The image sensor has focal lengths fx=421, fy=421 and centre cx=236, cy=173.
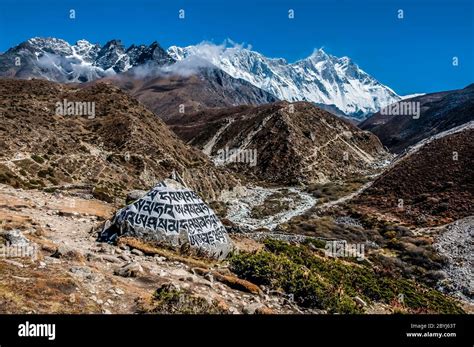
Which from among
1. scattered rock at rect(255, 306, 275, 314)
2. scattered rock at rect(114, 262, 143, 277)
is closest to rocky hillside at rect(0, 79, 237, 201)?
scattered rock at rect(114, 262, 143, 277)

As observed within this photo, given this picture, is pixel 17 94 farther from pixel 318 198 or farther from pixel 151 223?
pixel 151 223

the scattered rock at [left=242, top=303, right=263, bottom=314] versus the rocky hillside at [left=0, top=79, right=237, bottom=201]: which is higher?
the rocky hillside at [left=0, top=79, right=237, bottom=201]

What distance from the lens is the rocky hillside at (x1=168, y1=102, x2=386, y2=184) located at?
364 ft

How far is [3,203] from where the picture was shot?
24625 millimetres

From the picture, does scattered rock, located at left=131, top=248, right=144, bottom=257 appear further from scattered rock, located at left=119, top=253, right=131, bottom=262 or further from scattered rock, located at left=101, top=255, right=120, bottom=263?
scattered rock, located at left=101, top=255, right=120, bottom=263

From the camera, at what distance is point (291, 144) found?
118 meters

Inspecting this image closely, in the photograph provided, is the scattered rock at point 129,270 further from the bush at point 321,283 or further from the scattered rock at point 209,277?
the bush at point 321,283

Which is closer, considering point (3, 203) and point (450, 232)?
point (3, 203)

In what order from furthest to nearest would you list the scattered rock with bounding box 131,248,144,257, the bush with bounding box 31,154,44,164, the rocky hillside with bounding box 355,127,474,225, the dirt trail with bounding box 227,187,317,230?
the dirt trail with bounding box 227,187,317,230 → the rocky hillside with bounding box 355,127,474,225 → the bush with bounding box 31,154,44,164 → the scattered rock with bounding box 131,248,144,257
